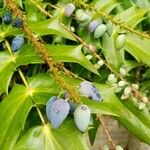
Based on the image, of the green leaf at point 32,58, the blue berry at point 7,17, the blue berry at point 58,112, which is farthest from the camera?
the blue berry at point 7,17

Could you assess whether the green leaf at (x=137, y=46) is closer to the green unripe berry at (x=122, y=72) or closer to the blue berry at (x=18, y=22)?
the green unripe berry at (x=122, y=72)

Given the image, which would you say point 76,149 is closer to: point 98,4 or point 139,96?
point 139,96

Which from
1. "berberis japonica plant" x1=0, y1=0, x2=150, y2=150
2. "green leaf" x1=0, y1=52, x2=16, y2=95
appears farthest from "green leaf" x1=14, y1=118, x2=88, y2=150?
"green leaf" x1=0, y1=52, x2=16, y2=95

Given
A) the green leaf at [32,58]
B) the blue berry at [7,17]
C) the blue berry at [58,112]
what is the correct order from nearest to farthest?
the blue berry at [58,112] → the green leaf at [32,58] → the blue berry at [7,17]

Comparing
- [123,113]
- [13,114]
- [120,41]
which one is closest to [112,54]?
[120,41]

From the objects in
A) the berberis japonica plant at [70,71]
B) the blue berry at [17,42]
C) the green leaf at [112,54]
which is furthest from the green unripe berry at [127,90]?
the blue berry at [17,42]

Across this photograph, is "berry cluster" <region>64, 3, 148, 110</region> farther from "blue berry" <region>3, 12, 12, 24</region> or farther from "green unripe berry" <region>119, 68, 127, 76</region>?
"blue berry" <region>3, 12, 12, 24</region>

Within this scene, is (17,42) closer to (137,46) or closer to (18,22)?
(18,22)

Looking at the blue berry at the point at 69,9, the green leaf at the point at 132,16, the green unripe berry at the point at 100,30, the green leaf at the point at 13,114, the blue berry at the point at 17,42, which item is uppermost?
the blue berry at the point at 69,9

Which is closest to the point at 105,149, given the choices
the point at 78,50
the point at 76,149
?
the point at 76,149
